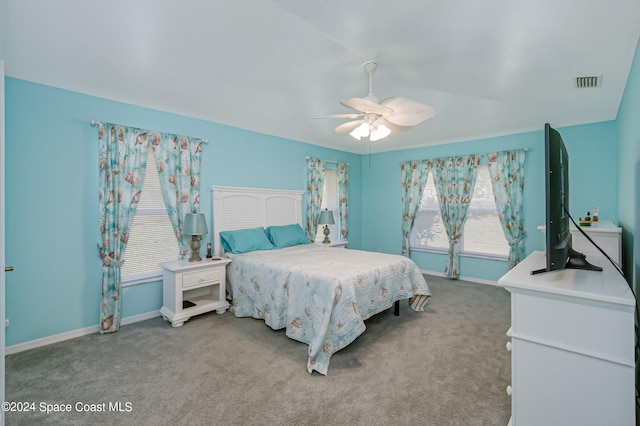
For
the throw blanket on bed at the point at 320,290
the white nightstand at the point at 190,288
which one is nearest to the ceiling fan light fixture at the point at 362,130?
the throw blanket on bed at the point at 320,290

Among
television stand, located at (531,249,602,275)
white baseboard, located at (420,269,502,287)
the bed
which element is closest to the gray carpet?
the bed

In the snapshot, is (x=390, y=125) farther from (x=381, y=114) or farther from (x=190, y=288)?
(x=190, y=288)

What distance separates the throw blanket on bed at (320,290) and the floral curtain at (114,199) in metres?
1.19

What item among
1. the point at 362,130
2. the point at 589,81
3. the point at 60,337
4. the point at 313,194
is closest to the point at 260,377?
the point at 60,337

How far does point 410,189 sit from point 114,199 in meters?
4.58

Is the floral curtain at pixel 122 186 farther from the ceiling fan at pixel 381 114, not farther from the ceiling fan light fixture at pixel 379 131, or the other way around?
the ceiling fan light fixture at pixel 379 131

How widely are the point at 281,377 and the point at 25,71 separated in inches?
130

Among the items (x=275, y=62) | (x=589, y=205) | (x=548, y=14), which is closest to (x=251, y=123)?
(x=275, y=62)

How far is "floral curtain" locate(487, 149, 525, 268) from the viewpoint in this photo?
4469mm

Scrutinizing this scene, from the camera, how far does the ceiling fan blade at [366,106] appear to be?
2166mm

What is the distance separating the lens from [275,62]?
241cm

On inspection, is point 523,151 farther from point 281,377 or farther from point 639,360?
point 281,377

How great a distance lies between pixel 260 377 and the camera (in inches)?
88.0

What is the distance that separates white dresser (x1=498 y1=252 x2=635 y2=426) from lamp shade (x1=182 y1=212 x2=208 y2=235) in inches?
121
